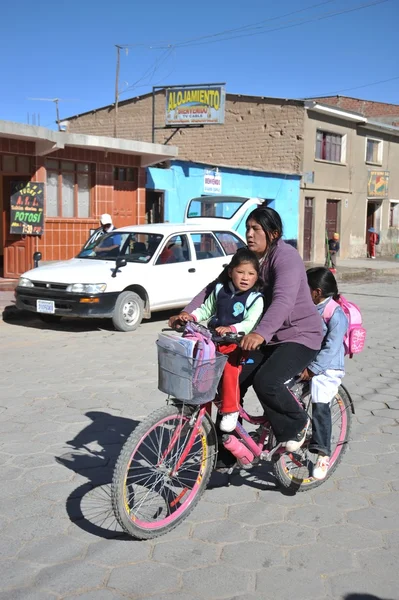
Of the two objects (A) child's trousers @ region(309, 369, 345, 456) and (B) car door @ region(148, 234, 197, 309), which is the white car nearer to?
(B) car door @ region(148, 234, 197, 309)

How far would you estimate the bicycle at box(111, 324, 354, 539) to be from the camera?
3.33 m

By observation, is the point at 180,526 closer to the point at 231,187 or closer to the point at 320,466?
the point at 320,466

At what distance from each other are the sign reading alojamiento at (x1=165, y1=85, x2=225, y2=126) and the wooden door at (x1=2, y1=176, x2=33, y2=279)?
8407 millimetres

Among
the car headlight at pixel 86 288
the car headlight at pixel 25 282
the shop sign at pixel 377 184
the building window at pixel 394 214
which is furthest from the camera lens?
the building window at pixel 394 214

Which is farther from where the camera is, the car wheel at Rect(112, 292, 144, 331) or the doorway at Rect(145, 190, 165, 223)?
the doorway at Rect(145, 190, 165, 223)

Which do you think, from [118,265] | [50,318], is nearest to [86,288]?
[118,265]

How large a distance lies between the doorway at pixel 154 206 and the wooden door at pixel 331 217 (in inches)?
416

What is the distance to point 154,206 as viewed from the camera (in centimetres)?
2056

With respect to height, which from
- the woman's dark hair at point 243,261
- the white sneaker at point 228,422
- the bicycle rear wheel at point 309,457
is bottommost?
the bicycle rear wheel at point 309,457

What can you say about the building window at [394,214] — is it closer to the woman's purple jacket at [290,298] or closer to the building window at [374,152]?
the building window at [374,152]

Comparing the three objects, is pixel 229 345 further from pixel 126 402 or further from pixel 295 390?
pixel 126 402

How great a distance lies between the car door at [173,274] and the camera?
10875 millimetres

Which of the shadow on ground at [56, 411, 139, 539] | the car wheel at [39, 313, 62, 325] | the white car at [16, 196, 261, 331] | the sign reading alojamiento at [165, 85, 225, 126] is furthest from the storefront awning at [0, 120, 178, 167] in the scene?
the shadow on ground at [56, 411, 139, 539]

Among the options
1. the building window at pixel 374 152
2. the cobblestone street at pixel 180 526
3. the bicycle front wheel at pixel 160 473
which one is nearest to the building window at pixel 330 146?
the building window at pixel 374 152
